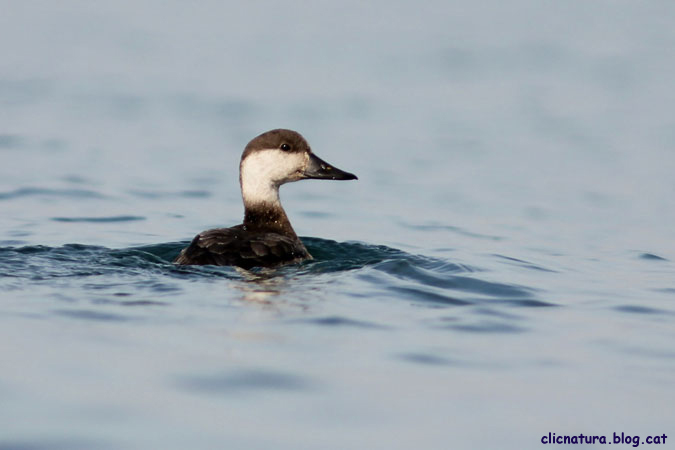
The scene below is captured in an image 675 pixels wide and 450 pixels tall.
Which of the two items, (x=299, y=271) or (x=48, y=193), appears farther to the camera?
(x=48, y=193)

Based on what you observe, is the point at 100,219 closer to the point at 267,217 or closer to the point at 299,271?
the point at 267,217

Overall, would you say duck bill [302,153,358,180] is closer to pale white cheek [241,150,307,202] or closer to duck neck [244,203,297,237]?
pale white cheek [241,150,307,202]

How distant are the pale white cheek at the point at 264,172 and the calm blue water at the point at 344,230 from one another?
2.61 ft

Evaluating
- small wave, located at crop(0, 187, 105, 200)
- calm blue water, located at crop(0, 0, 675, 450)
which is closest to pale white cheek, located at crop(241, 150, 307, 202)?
calm blue water, located at crop(0, 0, 675, 450)

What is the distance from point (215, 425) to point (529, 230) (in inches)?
295

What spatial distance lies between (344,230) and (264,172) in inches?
103

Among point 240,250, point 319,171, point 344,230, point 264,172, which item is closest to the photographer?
point 240,250

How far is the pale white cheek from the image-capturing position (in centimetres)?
900

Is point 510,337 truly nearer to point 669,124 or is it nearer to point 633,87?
point 669,124

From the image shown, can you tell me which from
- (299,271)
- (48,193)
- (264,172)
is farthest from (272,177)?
(48,193)

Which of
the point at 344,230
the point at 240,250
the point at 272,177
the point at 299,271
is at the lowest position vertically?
the point at 299,271

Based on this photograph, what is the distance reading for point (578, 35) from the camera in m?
25.6

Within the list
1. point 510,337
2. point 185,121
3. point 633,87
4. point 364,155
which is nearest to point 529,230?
point 364,155

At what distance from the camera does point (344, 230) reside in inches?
452
